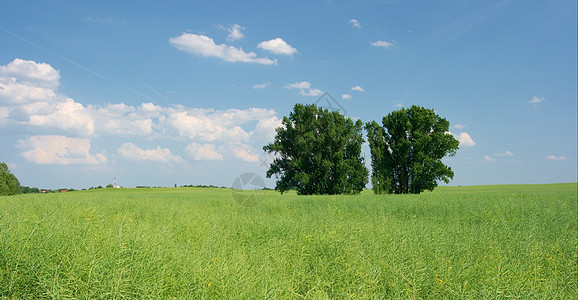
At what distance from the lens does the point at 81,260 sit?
4473 millimetres

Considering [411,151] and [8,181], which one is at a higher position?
[411,151]

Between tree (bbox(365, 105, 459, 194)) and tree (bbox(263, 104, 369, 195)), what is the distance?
1.80 metres

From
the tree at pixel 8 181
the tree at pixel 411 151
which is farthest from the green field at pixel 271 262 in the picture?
the tree at pixel 8 181

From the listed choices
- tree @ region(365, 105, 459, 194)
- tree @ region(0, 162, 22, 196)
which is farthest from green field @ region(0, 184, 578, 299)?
tree @ region(0, 162, 22, 196)

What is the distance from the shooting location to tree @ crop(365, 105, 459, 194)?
31719 mm

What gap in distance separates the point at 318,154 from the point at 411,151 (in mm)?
9856

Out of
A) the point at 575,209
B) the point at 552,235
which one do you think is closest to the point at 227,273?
the point at 552,235

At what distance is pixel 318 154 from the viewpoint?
32.0 metres

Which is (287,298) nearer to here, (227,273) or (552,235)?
(227,273)

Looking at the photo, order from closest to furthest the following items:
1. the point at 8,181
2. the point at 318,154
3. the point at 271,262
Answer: the point at 271,262 < the point at 318,154 < the point at 8,181

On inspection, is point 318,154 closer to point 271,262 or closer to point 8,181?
point 271,262

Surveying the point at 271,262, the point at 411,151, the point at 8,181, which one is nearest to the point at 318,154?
the point at 411,151

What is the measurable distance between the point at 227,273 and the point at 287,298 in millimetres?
886

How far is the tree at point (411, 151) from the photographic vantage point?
31719 mm
